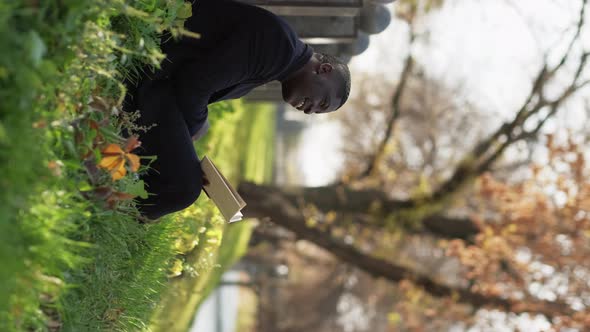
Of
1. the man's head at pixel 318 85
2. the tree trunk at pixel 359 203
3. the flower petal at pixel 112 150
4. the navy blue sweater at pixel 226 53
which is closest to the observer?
the flower petal at pixel 112 150

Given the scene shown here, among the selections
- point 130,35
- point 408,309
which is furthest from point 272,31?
point 408,309

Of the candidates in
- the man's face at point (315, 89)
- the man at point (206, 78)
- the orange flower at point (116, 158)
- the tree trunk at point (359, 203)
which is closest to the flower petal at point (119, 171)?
the orange flower at point (116, 158)

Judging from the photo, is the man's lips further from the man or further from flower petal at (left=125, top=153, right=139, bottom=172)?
flower petal at (left=125, top=153, right=139, bottom=172)

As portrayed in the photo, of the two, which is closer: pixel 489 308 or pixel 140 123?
pixel 140 123

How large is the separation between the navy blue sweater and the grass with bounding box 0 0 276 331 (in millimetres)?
231

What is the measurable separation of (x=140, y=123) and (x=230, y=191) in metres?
0.39

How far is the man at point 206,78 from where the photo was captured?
2.36 metres

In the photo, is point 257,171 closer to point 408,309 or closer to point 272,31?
point 408,309

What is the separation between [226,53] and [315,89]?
347 millimetres

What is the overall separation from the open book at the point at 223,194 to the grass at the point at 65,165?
31 centimetres

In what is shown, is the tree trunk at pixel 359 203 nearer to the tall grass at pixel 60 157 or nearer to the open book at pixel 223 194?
the open book at pixel 223 194

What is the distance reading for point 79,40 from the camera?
5.10 ft

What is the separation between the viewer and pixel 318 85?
2486mm

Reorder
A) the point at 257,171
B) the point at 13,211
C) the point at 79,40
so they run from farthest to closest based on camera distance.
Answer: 1. the point at 257,171
2. the point at 79,40
3. the point at 13,211
